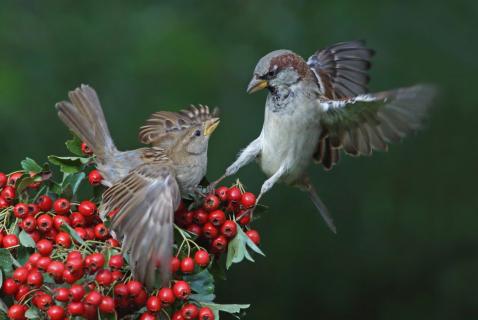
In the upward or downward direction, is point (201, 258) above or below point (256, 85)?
below

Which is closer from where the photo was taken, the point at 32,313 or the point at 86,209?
the point at 32,313

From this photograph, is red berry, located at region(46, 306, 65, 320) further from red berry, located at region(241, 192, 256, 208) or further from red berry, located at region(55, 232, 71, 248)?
red berry, located at region(241, 192, 256, 208)

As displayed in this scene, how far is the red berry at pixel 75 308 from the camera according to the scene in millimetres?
2344

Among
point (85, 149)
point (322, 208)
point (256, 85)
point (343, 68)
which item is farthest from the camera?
point (343, 68)

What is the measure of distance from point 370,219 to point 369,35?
1.02 meters

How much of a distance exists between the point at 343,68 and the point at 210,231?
1685 millimetres

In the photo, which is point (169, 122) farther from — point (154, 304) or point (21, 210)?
point (154, 304)

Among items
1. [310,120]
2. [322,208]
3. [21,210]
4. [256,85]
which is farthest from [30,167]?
[322,208]

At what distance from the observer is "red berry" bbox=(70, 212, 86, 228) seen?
2.56m

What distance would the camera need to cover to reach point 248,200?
2.70 metres

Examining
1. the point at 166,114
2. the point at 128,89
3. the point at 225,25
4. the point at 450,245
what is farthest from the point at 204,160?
the point at 450,245

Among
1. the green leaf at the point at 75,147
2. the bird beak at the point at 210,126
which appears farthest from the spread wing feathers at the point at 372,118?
the green leaf at the point at 75,147

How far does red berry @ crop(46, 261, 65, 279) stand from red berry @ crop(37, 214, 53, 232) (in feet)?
0.57

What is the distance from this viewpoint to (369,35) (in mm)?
5133
